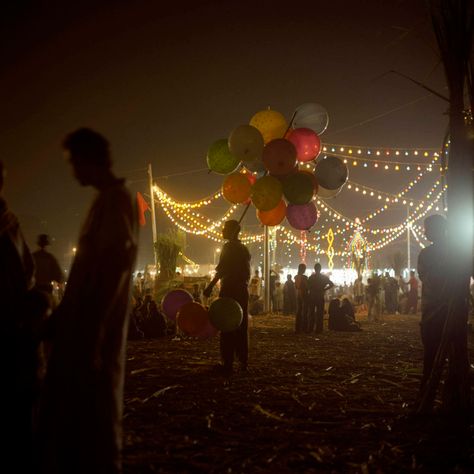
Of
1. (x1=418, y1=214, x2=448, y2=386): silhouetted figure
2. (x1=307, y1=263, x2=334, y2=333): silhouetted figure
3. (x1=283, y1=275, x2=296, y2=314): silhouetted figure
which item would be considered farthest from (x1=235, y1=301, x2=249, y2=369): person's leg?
(x1=283, y1=275, x2=296, y2=314): silhouetted figure

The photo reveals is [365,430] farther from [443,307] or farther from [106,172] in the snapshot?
[106,172]

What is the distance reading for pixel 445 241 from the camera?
5.08 metres

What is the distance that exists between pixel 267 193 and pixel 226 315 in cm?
201

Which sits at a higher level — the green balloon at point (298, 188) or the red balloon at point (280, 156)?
the red balloon at point (280, 156)

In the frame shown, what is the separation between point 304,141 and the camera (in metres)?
7.75

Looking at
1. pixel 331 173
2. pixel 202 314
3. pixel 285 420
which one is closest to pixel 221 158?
pixel 331 173

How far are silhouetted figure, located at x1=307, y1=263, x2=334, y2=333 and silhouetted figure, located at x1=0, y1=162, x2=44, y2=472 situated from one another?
10.6 m

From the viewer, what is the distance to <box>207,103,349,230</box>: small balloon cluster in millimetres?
7363

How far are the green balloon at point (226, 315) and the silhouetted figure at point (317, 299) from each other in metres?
6.48

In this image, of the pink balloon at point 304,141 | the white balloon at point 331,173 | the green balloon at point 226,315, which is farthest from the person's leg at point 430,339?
the pink balloon at point 304,141

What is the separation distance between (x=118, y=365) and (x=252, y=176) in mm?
6235

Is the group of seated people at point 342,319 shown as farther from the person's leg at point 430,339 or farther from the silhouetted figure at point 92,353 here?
the silhouetted figure at point 92,353

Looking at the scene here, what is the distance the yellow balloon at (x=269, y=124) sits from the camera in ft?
25.4

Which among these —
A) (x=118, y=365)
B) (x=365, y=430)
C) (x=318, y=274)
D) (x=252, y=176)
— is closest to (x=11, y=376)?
(x=118, y=365)
